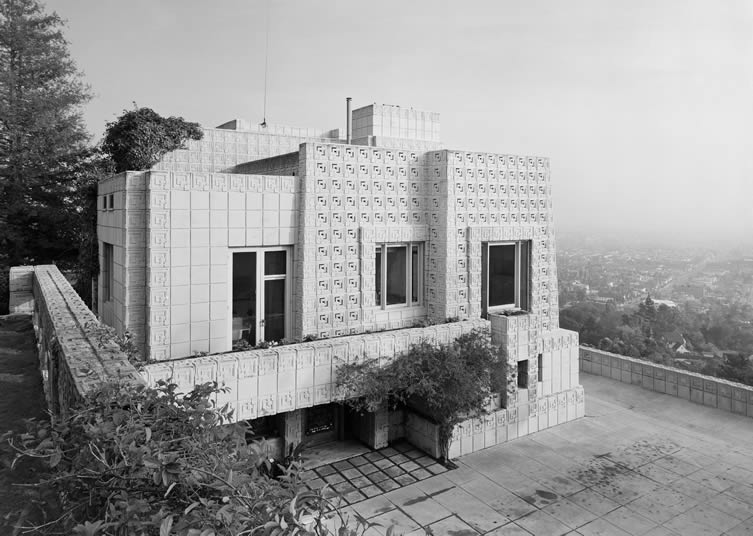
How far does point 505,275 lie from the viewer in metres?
14.3

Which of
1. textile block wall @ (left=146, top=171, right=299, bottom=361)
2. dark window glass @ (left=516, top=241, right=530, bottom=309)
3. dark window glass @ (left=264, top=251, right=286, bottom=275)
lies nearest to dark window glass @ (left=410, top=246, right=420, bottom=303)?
dark window glass @ (left=516, top=241, right=530, bottom=309)

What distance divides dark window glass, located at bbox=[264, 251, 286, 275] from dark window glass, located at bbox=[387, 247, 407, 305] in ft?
9.44

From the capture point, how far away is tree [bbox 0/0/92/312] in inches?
773

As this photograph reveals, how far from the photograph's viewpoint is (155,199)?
9.48m

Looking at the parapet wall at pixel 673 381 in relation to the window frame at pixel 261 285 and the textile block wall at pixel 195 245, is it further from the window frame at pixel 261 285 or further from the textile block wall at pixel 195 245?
the textile block wall at pixel 195 245

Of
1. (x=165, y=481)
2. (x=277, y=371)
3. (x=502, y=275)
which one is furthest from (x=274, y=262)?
(x=165, y=481)

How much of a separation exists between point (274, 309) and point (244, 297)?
2.55 ft

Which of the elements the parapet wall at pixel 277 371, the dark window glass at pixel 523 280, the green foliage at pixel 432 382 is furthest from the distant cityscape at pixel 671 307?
the parapet wall at pixel 277 371

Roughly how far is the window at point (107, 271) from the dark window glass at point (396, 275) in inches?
253

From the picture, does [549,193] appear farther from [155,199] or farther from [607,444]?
[155,199]

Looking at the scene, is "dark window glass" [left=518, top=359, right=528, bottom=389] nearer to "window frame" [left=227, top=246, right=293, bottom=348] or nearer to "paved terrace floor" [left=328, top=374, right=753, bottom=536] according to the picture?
"paved terrace floor" [left=328, top=374, right=753, bottom=536]

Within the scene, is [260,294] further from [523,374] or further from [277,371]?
[523,374]

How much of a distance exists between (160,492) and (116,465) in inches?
9.9

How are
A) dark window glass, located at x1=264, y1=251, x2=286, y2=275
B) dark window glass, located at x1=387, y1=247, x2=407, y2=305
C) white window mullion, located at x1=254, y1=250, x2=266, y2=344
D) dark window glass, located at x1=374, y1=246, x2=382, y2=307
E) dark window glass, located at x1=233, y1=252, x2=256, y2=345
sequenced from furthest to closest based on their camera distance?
dark window glass, located at x1=387, y1=247, x2=407, y2=305
dark window glass, located at x1=374, y1=246, x2=382, y2=307
dark window glass, located at x1=264, y1=251, x2=286, y2=275
white window mullion, located at x1=254, y1=250, x2=266, y2=344
dark window glass, located at x1=233, y1=252, x2=256, y2=345
